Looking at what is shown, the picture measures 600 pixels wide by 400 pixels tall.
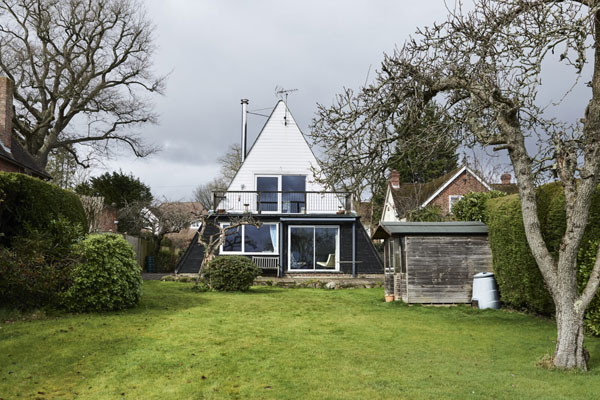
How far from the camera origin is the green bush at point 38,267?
8.87 meters

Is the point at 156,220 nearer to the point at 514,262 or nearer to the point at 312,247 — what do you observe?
the point at 312,247

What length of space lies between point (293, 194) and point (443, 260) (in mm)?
11609

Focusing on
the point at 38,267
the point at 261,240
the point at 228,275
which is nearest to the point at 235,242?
the point at 261,240

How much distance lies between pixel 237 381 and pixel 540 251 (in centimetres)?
417

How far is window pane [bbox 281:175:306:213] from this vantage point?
910 inches

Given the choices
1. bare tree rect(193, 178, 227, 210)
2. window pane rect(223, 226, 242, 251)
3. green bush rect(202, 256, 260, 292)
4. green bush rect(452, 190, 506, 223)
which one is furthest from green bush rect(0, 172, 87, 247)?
bare tree rect(193, 178, 227, 210)

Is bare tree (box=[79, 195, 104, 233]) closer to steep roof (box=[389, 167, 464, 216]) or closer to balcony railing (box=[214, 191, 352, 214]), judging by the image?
balcony railing (box=[214, 191, 352, 214])

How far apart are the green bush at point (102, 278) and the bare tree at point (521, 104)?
5605 millimetres

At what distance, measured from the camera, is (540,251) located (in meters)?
6.29

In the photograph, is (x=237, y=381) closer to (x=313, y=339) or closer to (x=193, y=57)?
(x=313, y=339)

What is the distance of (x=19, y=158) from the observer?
68.0 ft

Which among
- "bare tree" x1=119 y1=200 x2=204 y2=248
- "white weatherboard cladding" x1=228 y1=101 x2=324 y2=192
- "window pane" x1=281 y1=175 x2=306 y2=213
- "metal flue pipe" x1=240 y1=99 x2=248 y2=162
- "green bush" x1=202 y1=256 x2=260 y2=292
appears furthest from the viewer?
"bare tree" x1=119 y1=200 x2=204 y2=248

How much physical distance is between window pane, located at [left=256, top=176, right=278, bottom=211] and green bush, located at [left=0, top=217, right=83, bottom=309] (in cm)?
1309

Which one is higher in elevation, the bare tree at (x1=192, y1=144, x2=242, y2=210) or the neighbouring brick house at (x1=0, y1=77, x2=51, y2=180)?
the bare tree at (x1=192, y1=144, x2=242, y2=210)
